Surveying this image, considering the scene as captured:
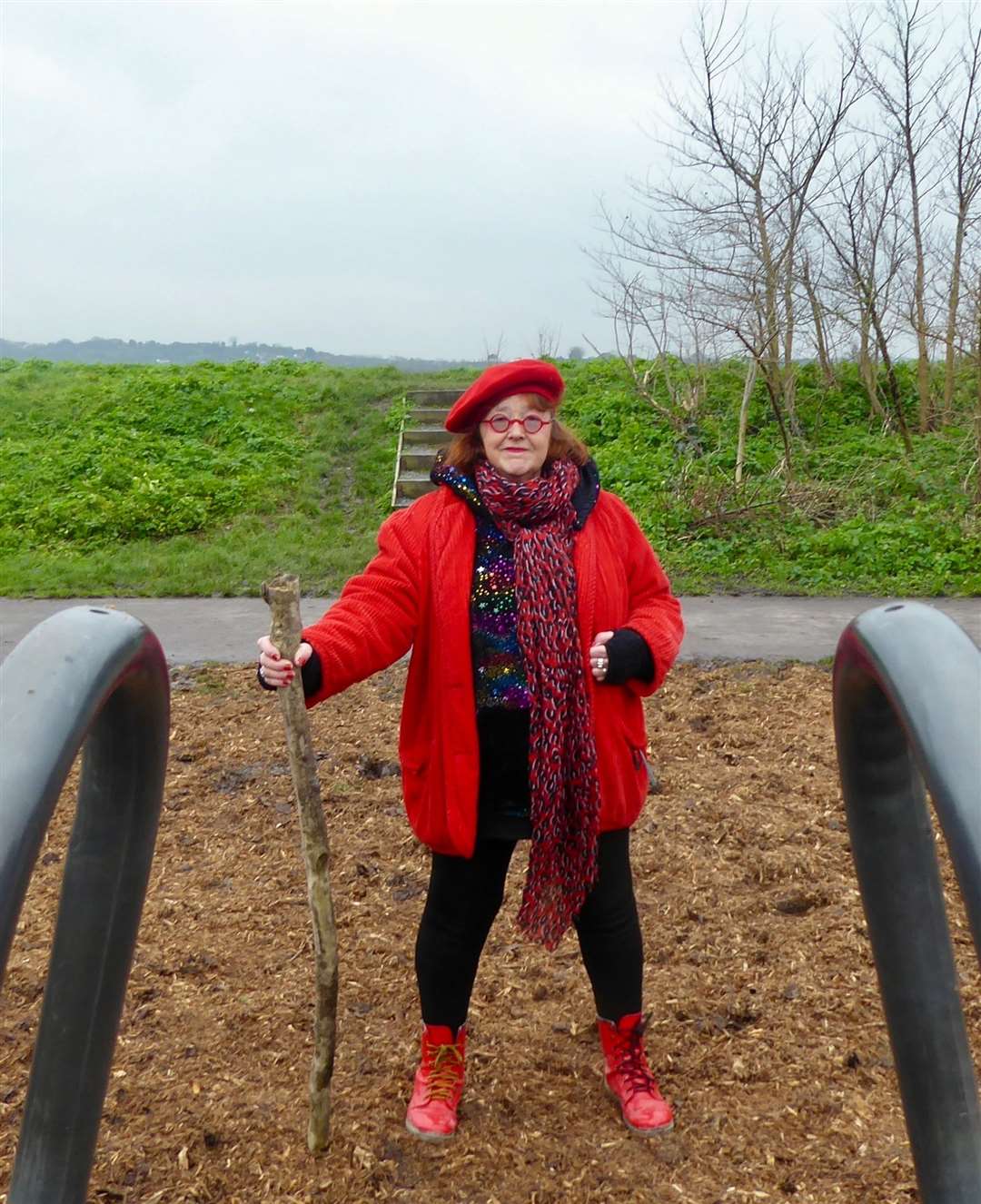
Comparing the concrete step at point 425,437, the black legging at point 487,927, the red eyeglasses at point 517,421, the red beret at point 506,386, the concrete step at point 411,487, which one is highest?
the red beret at point 506,386

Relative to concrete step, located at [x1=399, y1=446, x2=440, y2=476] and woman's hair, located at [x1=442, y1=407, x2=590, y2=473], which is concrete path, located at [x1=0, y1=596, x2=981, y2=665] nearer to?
concrete step, located at [x1=399, y1=446, x2=440, y2=476]

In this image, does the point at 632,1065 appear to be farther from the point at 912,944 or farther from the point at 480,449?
the point at 480,449

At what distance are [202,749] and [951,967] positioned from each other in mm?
3738

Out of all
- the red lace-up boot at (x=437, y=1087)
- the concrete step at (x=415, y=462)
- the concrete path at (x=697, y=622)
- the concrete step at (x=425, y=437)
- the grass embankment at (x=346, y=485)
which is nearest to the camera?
the red lace-up boot at (x=437, y=1087)

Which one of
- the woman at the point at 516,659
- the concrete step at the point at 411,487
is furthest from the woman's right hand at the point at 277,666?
the concrete step at the point at 411,487

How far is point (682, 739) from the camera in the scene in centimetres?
507

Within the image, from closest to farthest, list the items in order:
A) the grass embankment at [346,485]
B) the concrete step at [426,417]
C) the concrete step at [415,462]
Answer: the grass embankment at [346,485], the concrete step at [415,462], the concrete step at [426,417]

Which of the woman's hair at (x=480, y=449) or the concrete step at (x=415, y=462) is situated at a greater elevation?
the woman's hair at (x=480, y=449)

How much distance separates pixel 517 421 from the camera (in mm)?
2418

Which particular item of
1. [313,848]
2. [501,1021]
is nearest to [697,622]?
[501,1021]

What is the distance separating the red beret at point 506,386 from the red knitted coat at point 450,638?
0.19 metres

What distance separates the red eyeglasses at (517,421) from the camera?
2418 millimetres

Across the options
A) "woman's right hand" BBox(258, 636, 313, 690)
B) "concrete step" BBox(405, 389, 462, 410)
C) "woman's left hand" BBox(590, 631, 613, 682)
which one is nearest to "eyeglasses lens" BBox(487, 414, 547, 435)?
"woman's left hand" BBox(590, 631, 613, 682)

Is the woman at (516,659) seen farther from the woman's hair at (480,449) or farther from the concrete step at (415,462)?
the concrete step at (415,462)
